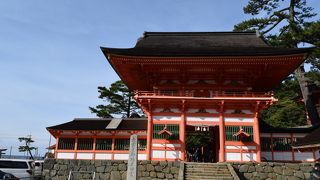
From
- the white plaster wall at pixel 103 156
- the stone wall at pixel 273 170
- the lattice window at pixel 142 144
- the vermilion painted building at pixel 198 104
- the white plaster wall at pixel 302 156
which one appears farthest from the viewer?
the white plaster wall at pixel 103 156

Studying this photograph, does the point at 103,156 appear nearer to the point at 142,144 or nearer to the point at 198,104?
the point at 142,144

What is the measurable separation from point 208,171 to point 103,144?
9162 millimetres

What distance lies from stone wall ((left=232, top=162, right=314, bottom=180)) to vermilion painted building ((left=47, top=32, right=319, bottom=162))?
109cm

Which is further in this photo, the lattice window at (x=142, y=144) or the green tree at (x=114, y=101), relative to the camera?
the green tree at (x=114, y=101)

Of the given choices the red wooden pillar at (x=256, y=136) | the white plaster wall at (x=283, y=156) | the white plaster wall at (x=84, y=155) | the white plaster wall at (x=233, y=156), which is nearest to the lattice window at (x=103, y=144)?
the white plaster wall at (x=84, y=155)

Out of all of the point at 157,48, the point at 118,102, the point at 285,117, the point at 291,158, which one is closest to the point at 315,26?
the point at 285,117

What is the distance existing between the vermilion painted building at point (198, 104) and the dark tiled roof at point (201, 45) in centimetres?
7

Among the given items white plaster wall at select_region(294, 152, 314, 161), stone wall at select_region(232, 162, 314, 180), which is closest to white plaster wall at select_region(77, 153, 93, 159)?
stone wall at select_region(232, 162, 314, 180)

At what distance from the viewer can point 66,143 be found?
907 inches

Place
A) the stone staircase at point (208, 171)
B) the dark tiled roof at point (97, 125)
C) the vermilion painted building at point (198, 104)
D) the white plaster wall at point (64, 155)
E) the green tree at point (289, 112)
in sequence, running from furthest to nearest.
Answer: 1. the green tree at point (289, 112)
2. the dark tiled roof at point (97, 125)
3. the white plaster wall at point (64, 155)
4. the vermilion painted building at point (198, 104)
5. the stone staircase at point (208, 171)

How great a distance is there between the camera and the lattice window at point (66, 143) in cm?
2284

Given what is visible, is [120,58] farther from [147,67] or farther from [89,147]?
[89,147]

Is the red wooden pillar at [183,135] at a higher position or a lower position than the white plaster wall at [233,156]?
higher

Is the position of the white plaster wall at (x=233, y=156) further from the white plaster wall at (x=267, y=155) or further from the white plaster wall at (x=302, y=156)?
the white plaster wall at (x=302, y=156)
